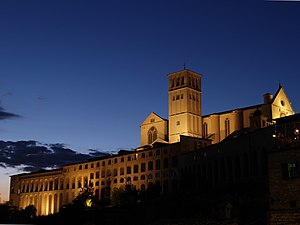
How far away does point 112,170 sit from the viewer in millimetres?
103500

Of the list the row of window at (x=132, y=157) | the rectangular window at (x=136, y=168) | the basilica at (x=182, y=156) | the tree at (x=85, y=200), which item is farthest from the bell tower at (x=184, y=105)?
the tree at (x=85, y=200)

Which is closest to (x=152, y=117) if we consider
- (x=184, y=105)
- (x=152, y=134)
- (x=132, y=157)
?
(x=152, y=134)

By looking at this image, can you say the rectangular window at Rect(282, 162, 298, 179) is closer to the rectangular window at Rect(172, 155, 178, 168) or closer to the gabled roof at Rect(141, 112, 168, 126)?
the rectangular window at Rect(172, 155, 178, 168)

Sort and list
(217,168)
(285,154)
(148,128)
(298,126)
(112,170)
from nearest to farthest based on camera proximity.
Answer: (285,154) < (298,126) < (217,168) < (112,170) < (148,128)

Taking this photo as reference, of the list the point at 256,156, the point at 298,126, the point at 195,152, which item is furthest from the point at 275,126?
the point at 195,152

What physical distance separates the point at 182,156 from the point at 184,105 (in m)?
21.9

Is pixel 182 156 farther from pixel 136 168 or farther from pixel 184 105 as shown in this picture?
pixel 184 105

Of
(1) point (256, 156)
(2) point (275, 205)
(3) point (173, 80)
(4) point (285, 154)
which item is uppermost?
(3) point (173, 80)

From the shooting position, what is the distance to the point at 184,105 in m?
107

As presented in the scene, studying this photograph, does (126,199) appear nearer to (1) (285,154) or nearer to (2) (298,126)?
(2) (298,126)

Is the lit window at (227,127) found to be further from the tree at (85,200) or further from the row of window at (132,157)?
the tree at (85,200)

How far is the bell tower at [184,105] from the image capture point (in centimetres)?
10525

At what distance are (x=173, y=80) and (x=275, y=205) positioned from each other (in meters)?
82.1

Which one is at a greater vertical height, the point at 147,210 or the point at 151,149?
the point at 151,149
